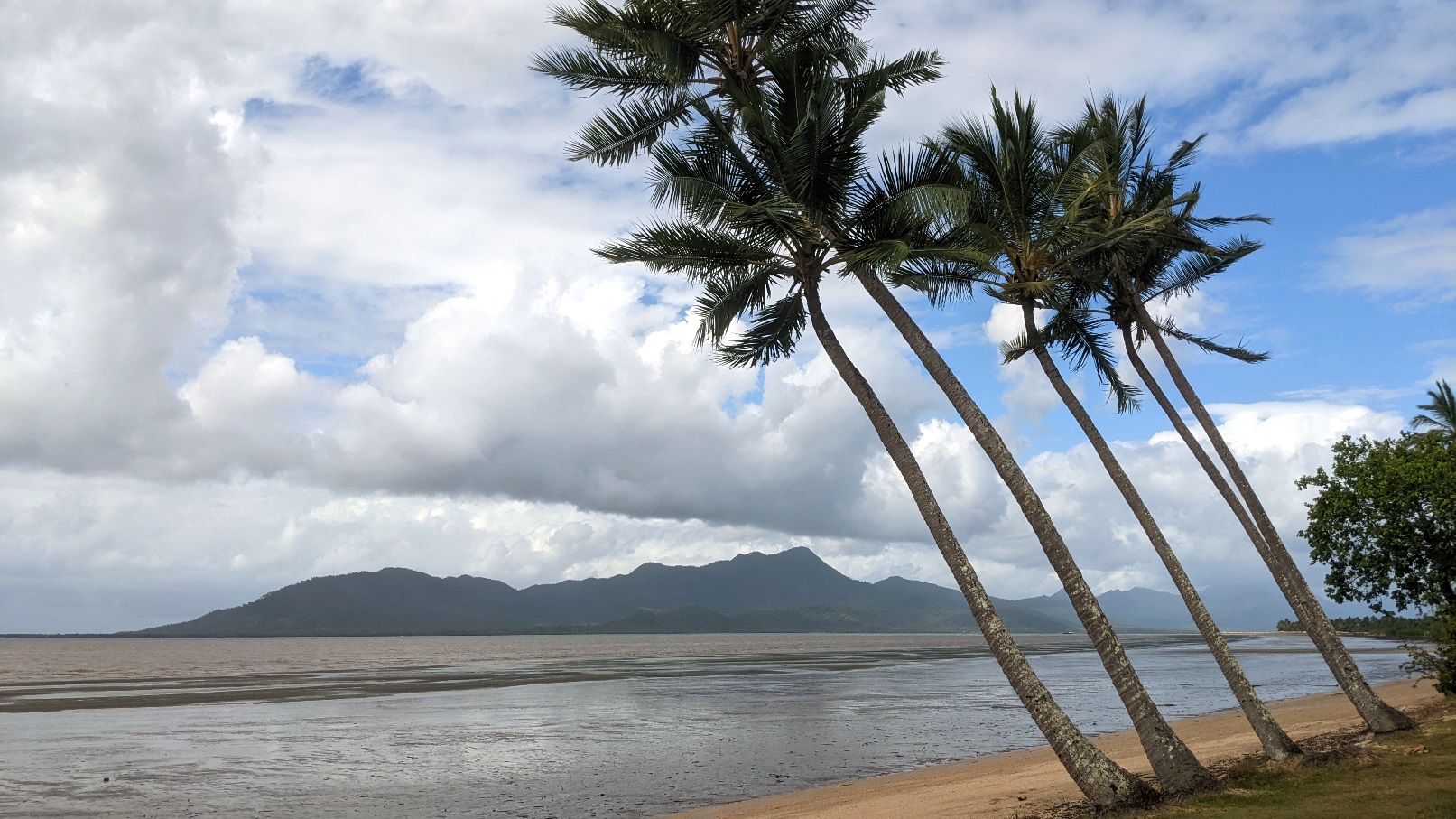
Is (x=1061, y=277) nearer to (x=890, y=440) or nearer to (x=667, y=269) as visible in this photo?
(x=890, y=440)

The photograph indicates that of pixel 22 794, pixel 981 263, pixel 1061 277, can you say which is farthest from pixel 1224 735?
pixel 22 794

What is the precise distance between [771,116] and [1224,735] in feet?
50.6

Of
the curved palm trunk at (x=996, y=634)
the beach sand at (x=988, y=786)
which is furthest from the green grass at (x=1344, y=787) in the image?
the beach sand at (x=988, y=786)

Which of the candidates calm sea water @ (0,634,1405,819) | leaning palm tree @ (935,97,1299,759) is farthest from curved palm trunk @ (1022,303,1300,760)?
calm sea water @ (0,634,1405,819)

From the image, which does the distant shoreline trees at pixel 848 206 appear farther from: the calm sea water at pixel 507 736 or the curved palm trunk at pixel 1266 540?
the calm sea water at pixel 507 736

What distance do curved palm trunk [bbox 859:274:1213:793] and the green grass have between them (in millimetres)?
389

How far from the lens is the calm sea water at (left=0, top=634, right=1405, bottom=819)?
15.6 metres

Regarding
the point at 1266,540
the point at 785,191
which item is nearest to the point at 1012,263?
the point at 785,191

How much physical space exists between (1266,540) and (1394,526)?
6.66m

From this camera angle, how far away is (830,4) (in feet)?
36.3

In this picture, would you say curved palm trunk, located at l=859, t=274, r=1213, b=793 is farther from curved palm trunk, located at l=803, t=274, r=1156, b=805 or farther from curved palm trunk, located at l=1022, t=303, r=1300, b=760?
curved palm trunk, located at l=1022, t=303, r=1300, b=760

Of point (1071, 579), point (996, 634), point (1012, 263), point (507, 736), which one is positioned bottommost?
point (507, 736)

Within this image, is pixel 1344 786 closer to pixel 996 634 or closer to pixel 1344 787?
pixel 1344 787

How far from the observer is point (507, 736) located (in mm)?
23562
